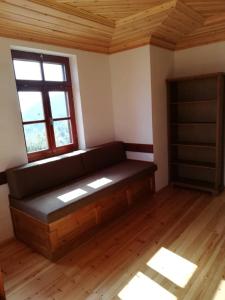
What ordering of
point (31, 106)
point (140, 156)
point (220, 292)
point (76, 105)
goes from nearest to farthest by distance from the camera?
point (220, 292), point (31, 106), point (76, 105), point (140, 156)

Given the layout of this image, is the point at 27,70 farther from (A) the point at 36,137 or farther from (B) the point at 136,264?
(B) the point at 136,264

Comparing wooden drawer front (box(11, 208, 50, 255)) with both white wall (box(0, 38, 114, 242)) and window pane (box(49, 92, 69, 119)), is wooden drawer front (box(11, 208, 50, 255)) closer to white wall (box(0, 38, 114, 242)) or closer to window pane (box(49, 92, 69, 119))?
white wall (box(0, 38, 114, 242))

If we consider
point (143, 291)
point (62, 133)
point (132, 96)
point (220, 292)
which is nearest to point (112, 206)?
point (143, 291)

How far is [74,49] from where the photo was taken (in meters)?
3.21

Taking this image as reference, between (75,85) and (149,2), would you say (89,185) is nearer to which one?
(75,85)

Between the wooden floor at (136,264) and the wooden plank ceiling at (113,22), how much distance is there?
8.06 ft

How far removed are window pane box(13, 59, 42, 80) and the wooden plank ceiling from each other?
0.99 feet

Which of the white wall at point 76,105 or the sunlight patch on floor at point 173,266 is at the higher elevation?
the white wall at point 76,105

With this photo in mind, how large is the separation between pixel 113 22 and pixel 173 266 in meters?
2.92

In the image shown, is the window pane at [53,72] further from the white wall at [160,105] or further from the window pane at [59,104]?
the white wall at [160,105]

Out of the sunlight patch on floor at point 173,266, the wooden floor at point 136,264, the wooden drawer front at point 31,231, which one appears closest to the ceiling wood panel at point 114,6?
the wooden drawer front at point 31,231

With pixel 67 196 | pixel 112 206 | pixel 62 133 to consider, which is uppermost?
pixel 62 133

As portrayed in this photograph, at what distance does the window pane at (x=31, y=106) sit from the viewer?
285 centimetres

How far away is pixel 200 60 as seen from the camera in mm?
3621
